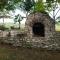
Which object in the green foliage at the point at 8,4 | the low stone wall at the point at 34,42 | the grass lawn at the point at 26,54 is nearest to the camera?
the grass lawn at the point at 26,54

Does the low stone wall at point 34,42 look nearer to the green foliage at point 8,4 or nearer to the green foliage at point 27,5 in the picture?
the green foliage at point 27,5

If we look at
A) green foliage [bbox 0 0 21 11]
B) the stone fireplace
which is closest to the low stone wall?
the stone fireplace

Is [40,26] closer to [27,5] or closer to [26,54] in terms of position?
[27,5]

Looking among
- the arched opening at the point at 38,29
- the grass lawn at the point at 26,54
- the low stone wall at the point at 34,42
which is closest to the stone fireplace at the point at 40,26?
the arched opening at the point at 38,29

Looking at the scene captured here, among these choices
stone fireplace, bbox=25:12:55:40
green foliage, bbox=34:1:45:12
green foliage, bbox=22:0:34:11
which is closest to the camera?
green foliage, bbox=34:1:45:12

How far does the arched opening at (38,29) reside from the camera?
42.7 feet

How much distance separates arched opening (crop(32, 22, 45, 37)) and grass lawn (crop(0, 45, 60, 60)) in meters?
1.34

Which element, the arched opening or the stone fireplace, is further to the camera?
the arched opening

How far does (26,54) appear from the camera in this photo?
11.5 metres

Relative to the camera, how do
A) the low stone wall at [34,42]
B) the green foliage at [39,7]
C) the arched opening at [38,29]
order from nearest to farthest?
the low stone wall at [34,42] → the green foliage at [39,7] → the arched opening at [38,29]

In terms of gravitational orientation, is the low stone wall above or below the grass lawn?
above

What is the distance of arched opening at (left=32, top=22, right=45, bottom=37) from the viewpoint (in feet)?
42.7

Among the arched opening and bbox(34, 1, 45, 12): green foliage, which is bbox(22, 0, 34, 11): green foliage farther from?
the arched opening

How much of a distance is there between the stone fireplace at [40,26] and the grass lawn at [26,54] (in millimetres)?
995
